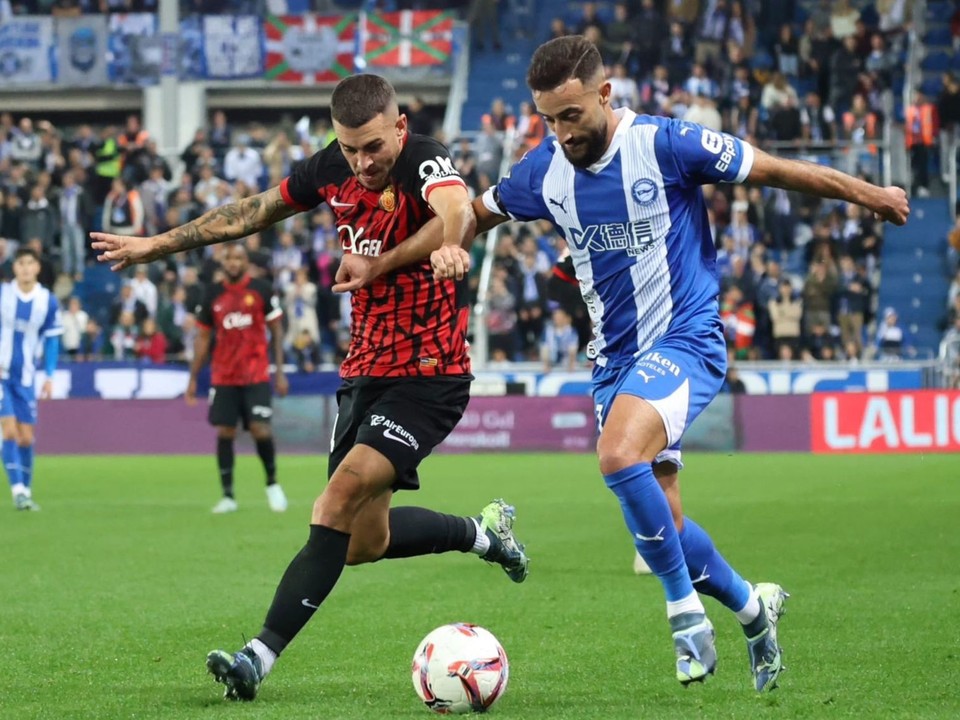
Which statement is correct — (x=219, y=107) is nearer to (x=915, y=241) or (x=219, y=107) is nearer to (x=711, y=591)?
(x=915, y=241)

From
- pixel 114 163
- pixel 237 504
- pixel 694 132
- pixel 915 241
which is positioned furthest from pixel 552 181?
pixel 114 163

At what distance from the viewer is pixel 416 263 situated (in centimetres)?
671

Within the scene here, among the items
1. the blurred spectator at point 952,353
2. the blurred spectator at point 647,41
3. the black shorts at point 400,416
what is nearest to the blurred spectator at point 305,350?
the blurred spectator at point 647,41

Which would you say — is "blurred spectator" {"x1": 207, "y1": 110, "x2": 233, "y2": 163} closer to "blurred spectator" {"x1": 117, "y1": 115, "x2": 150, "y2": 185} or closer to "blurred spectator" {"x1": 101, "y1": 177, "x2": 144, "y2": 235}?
"blurred spectator" {"x1": 117, "y1": 115, "x2": 150, "y2": 185}

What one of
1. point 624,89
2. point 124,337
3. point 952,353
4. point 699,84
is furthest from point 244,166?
point 952,353

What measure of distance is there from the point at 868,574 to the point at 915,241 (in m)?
19.1

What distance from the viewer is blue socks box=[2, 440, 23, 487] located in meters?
15.9

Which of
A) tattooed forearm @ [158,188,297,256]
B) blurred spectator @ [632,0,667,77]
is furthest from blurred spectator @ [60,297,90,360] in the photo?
tattooed forearm @ [158,188,297,256]

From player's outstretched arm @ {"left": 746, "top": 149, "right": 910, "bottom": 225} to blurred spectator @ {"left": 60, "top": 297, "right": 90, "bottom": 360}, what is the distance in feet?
72.1

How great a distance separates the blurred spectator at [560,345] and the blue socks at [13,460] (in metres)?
10.2

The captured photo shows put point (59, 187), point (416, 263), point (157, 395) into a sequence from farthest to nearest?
point (59, 187) < point (157, 395) < point (416, 263)

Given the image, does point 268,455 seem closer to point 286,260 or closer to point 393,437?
point 393,437

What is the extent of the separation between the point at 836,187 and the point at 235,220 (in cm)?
245

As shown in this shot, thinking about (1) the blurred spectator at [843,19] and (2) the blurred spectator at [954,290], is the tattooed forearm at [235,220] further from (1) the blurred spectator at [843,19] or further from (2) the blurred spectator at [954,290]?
(1) the blurred spectator at [843,19]
